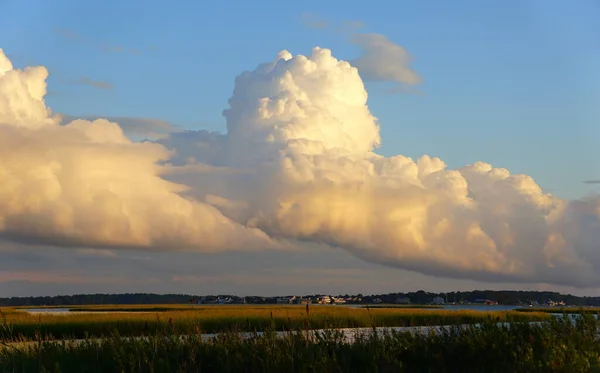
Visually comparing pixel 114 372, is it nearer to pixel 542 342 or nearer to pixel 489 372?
pixel 489 372

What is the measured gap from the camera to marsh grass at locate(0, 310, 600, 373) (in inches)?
688

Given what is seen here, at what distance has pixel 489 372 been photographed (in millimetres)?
17859

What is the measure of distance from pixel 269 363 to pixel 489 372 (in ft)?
18.1

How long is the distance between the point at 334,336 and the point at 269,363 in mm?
2940

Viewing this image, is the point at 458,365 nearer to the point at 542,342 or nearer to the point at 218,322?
the point at 542,342

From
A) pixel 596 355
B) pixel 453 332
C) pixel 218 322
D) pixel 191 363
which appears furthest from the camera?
pixel 218 322

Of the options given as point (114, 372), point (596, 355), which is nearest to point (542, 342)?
point (596, 355)

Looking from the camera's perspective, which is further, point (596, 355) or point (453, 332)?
point (453, 332)

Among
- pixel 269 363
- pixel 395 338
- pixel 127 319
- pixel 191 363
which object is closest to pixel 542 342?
pixel 395 338

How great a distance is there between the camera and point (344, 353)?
18.7 meters

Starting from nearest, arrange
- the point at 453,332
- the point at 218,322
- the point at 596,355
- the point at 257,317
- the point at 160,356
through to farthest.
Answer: the point at 596,355 → the point at 160,356 → the point at 453,332 → the point at 218,322 → the point at 257,317

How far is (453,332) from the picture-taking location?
21578 mm

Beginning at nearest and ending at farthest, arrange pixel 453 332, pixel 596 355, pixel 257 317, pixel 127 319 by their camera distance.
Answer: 1. pixel 596 355
2. pixel 453 332
3. pixel 127 319
4. pixel 257 317

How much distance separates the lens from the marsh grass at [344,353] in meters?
17.5
